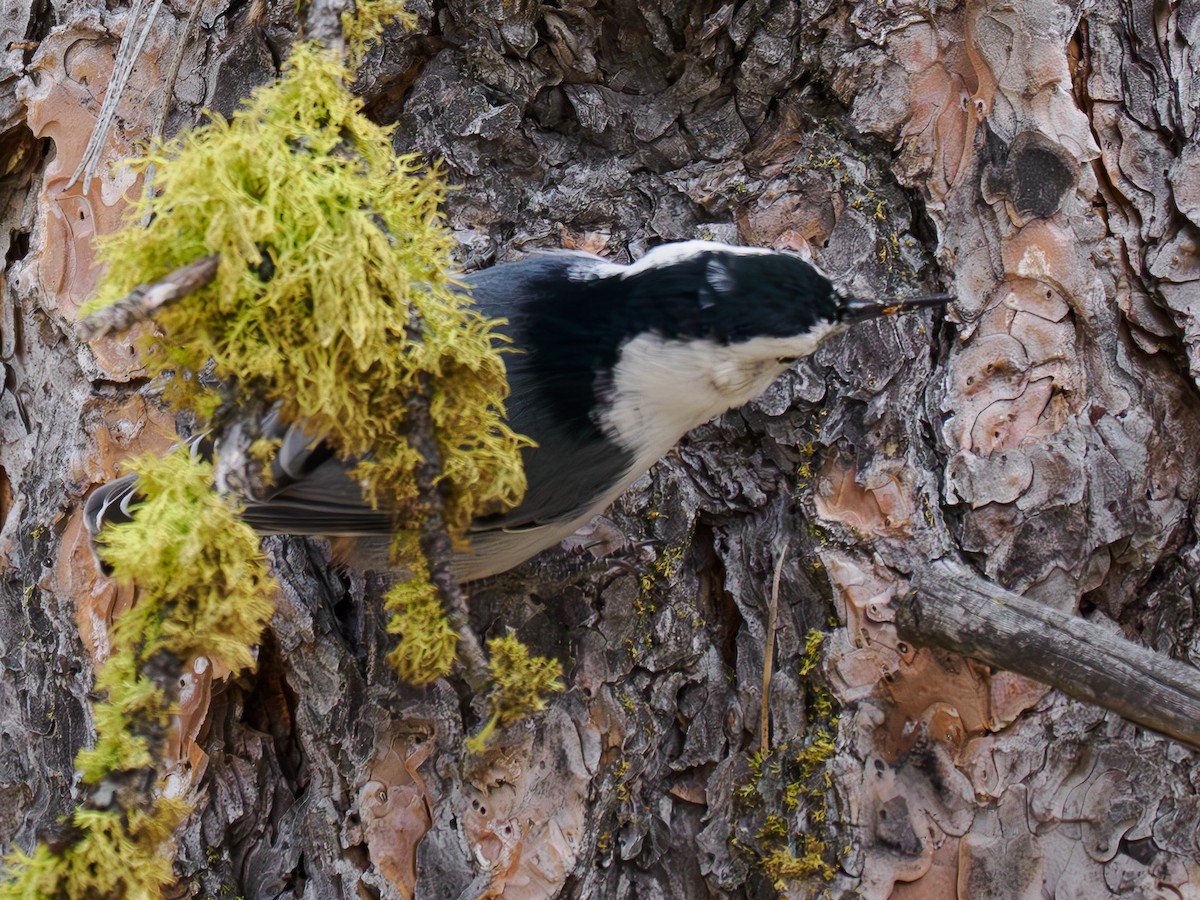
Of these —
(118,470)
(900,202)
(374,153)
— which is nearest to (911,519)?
(900,202)

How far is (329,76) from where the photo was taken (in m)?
0.91

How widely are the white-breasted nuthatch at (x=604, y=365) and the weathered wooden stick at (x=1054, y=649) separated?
0.36m

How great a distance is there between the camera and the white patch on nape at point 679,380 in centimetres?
122

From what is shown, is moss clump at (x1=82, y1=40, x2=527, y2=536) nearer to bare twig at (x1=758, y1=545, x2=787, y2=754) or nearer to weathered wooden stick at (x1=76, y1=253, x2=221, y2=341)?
weathered wooden stick at (x1=76, y1=253, x2=221, y2=341)

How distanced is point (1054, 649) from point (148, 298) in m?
1.01

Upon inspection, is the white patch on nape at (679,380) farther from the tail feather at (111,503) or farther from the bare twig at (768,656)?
the tail feather at (111,503)

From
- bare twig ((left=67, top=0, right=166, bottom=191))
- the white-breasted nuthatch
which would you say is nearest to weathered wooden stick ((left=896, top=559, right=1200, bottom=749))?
the white-breasted nuthatch

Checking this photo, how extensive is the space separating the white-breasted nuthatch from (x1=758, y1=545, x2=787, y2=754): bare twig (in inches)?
11.5

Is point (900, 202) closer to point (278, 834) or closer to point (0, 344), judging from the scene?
point (278, 834)

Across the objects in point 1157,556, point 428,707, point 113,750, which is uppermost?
point 113,750

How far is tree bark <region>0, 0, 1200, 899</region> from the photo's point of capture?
144 cm

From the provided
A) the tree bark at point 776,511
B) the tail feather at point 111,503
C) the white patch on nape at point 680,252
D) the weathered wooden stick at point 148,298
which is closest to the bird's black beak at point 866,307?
the white patch on nape at point 680,252

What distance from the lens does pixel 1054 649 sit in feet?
3.94

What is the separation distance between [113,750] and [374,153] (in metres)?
0.54
